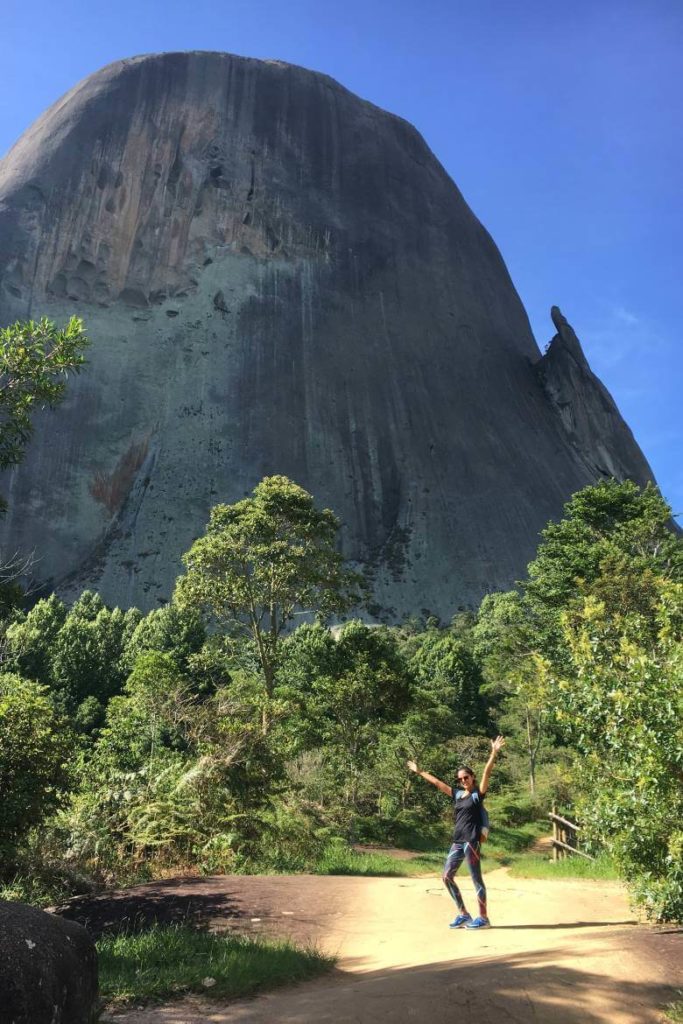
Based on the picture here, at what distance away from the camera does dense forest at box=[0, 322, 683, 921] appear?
6543 millimetres

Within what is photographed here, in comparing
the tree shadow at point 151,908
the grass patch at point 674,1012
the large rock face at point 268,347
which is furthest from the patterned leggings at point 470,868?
the large rock face at point 268,347

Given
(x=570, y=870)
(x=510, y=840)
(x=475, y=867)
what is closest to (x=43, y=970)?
(x=475, y=867)

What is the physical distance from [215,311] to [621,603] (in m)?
54.9

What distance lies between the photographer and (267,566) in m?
16.8

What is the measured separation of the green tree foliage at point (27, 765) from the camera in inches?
296

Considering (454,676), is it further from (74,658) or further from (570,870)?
(570,870)

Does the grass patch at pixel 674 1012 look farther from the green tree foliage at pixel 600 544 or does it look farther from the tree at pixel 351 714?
the green tree foliage at pixel 600 544

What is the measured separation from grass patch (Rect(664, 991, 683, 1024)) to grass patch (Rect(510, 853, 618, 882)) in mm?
9178

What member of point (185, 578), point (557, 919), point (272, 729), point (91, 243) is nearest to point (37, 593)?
point (91, 243)

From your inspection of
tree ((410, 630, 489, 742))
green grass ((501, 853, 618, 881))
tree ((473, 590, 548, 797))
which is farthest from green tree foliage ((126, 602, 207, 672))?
green grass ((501, 853, 618, 881))

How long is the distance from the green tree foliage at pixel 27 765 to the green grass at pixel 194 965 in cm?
228

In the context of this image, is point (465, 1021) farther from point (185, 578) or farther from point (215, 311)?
point (215, 311)

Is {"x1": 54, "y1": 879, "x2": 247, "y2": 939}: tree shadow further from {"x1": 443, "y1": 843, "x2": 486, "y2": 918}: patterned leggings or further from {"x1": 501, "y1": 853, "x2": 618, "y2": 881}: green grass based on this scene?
{"x1": 501, "y1": 853, "x2": 618, "y2": 881}: green grass

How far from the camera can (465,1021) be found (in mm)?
3430
